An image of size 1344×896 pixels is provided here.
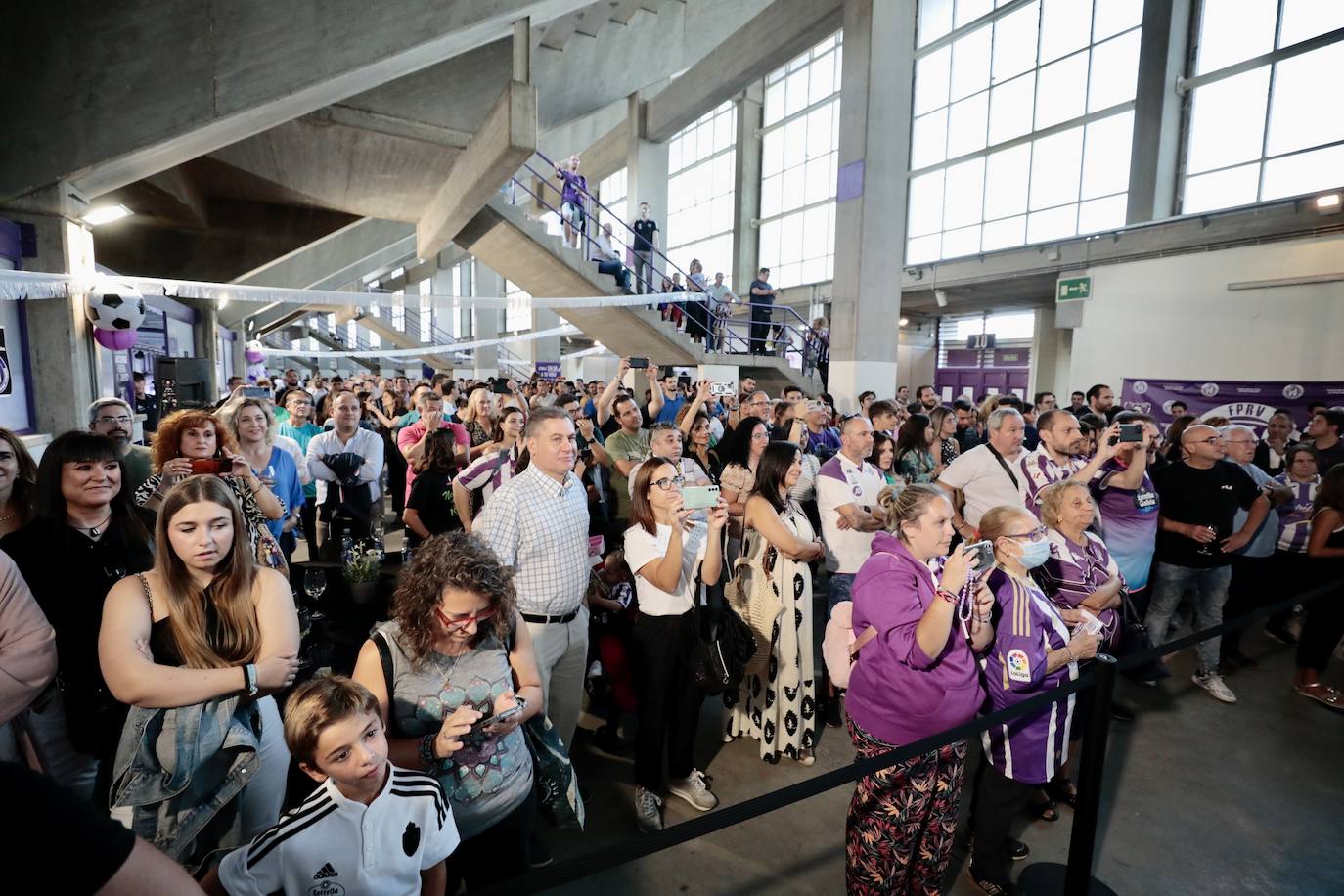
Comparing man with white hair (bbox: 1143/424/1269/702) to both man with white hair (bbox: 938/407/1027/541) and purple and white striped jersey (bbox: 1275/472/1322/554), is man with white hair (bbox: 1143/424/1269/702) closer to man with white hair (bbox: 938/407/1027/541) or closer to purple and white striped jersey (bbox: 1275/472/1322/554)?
purple and white striped jersey (bbox: 1275/472/1322/554)

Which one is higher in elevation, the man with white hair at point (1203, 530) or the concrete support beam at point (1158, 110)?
the concrete support beam at point (1158, 110)

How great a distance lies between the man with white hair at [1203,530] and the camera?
147 inches

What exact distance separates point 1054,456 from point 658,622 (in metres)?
2.80

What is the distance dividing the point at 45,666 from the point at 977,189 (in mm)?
17502

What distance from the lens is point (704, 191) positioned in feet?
76.4

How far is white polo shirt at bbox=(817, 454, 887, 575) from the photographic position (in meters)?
3.34

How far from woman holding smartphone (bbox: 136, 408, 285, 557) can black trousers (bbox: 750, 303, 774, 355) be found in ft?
33.0

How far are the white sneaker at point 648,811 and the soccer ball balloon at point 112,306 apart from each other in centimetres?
619

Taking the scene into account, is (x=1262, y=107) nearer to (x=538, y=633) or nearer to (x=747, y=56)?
(x=747, y=56)

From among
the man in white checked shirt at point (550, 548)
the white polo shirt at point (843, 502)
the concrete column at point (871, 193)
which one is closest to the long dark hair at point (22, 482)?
the man in white checked shirt at point (550, 548)

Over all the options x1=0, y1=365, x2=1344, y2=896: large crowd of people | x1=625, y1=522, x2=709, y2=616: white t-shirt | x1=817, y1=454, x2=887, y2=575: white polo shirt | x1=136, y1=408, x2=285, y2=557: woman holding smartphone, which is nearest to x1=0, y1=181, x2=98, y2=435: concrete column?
x1=0, y1=365, x2=1344, y2=896: large crowd of people

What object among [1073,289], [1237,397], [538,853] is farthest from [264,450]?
[1073,289]

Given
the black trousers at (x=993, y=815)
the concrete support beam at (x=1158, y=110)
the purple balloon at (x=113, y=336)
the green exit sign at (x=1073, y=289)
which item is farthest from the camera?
the green exit sign at (x=1073, y=289)

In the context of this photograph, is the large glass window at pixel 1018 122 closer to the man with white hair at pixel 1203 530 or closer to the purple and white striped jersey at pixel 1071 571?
the man with white hair at pixel 1203 530
